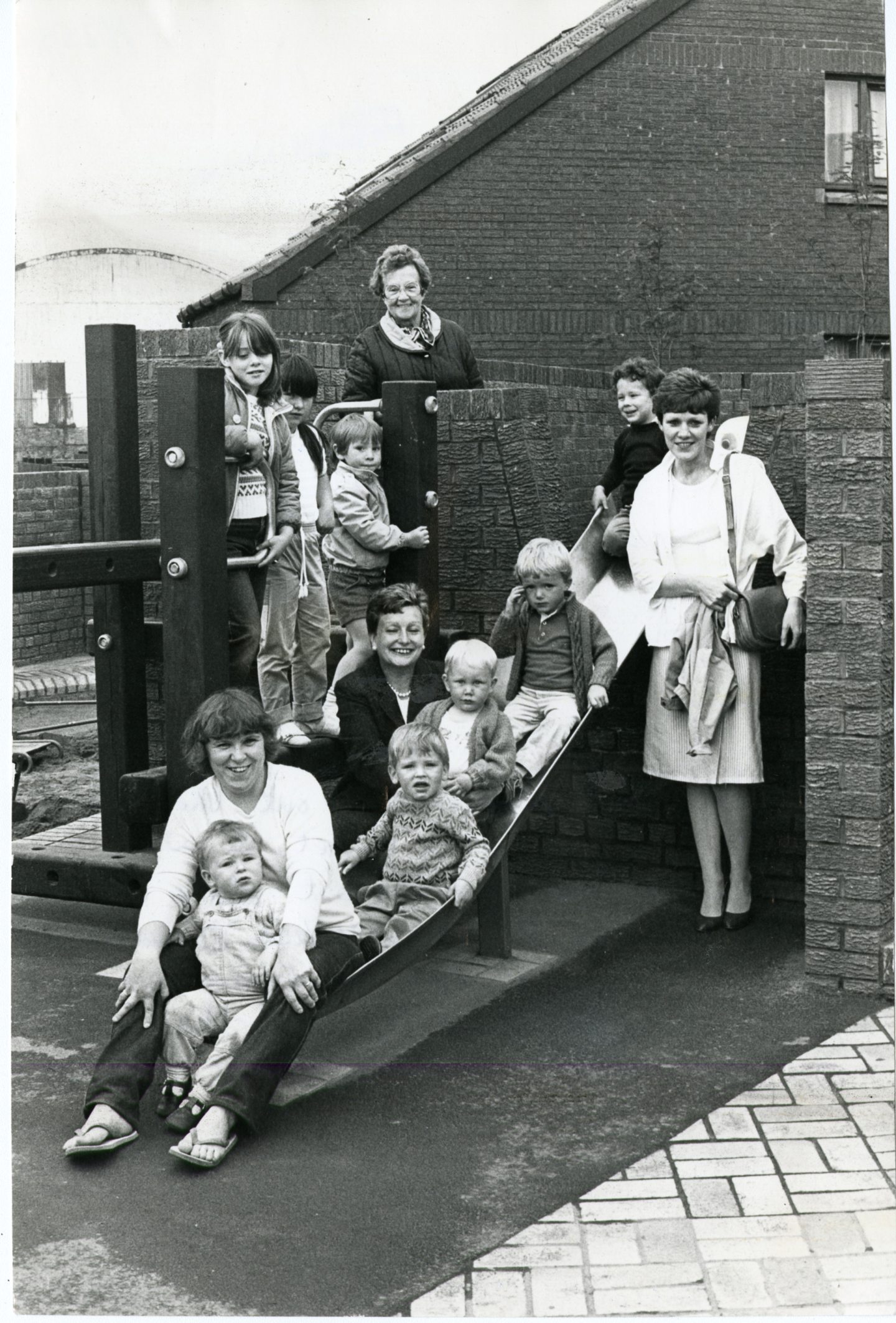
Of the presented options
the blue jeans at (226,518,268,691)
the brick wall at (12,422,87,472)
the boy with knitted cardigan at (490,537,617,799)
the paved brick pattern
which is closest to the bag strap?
the boy with knitted cardigan at (490,537,617,799)

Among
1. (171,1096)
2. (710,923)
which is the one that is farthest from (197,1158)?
(710,923)

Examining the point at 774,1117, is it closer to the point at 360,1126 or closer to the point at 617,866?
the point at 360,1126

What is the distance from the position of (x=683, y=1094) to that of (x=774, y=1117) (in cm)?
30

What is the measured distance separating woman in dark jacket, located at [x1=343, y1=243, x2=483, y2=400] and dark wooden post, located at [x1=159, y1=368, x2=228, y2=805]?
1466 mm

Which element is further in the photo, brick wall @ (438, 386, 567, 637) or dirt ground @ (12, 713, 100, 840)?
dirt ground @ (12, 713, 100, 840)

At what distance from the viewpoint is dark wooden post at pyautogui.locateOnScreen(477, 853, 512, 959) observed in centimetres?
579

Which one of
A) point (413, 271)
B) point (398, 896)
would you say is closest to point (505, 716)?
point (398, 896)

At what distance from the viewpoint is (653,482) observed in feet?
20.1

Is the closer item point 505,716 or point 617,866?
point 505,716

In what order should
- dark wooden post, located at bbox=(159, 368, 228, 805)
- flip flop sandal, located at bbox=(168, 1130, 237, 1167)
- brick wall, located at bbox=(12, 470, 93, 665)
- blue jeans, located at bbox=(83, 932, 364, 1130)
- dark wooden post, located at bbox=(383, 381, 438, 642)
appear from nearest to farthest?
flip flop sandal, located at bbox=(168, 1130, 237, 1167), blue jeans, located at bbox=(83, 932, 364, 1130), dark wooden post, located at bbox=(159, 368, 228, 805), dark wooden post, located at bbox=(383, 381, 438, 642), brick wall, located at bbox=(12, 470, 93, 665)

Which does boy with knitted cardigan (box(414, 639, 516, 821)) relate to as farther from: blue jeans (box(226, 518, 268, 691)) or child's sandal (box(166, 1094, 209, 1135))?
child's sandal (box(166, 1094, 209, 1135))

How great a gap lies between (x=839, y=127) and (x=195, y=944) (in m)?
11.1

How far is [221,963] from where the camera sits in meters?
4.45

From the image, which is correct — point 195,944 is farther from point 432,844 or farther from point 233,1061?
point 432,844
